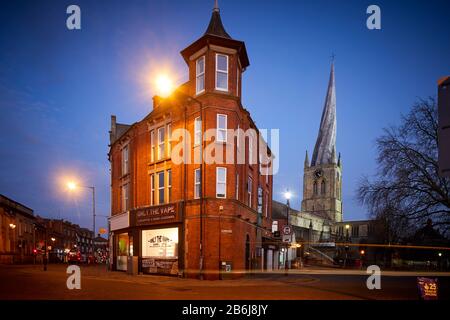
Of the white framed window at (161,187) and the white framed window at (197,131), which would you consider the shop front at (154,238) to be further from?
the white framed window at (197,131)

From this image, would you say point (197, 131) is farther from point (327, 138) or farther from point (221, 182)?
point (327, 138)

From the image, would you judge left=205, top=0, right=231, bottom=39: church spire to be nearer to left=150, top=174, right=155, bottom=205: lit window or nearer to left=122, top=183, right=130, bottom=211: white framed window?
left=150, top=174, right=155, bottom=205: lit window

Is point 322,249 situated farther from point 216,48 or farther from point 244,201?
point 216,48

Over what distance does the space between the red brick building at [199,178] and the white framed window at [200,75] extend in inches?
2.8

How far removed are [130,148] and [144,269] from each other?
10789mm

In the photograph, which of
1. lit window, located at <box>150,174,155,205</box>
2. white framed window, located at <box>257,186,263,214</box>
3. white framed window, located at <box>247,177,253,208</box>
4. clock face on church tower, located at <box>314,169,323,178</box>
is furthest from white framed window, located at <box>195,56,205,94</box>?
clock face on church tower, located at <box>314,169,323,178</box>

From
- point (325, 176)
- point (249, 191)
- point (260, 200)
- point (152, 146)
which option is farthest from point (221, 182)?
point (325, 176)

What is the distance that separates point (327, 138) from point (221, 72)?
379ft

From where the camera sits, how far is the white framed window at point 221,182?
24984 mm

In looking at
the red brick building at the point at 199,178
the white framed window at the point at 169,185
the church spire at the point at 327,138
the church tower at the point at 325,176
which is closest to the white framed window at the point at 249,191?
the red brick building at the point at 199,178

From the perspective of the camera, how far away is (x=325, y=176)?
431 ft

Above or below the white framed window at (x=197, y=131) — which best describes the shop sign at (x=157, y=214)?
below
